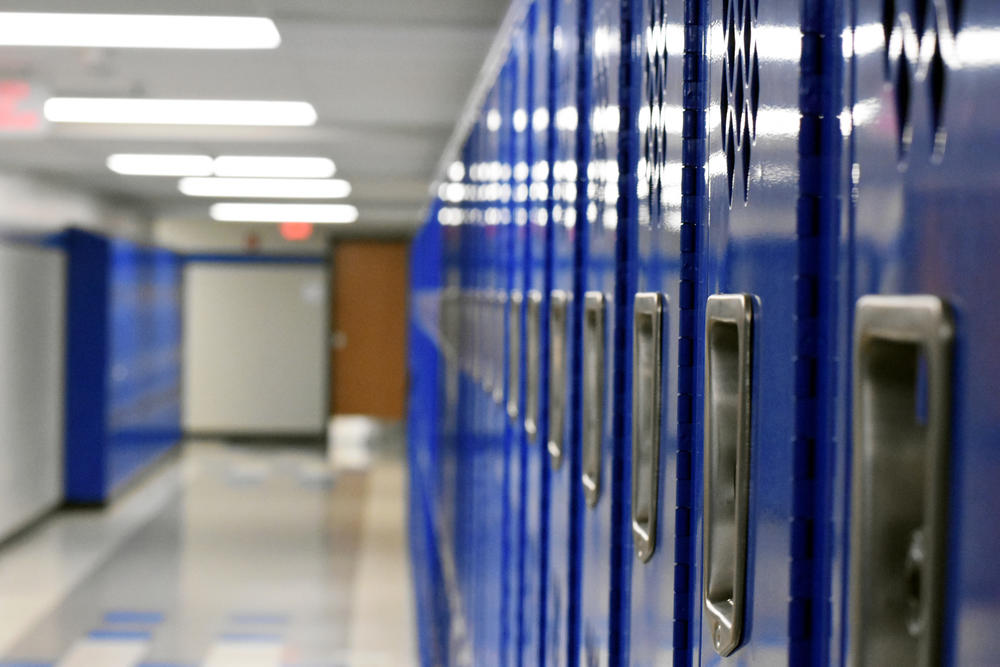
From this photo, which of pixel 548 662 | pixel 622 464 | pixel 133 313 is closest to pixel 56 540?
pixel 133 313

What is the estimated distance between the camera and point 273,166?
949cm

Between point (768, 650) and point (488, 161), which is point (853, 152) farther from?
point (488, 161)

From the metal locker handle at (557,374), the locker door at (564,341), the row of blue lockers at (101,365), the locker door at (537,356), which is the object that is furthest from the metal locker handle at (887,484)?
the row of blue lockers at (101,365)

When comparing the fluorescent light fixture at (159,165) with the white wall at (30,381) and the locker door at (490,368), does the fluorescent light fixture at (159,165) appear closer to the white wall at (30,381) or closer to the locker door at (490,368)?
the white wall at (30,381)

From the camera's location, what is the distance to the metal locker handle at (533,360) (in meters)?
2.03

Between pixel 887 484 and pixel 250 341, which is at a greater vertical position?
pixel 887 484

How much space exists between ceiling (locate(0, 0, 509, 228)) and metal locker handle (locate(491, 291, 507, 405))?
1.92m

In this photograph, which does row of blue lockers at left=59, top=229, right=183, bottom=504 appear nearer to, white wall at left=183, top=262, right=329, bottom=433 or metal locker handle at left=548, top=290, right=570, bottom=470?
white wall at left=183, top=262, right=329, bottom=433

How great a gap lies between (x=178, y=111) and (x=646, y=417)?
630cm

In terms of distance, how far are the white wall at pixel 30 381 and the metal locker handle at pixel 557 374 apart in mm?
7438

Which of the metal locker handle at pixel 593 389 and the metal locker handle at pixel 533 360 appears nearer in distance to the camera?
the metal locker handle at pixel 593 389

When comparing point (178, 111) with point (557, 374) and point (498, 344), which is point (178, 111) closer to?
point (498, 344)

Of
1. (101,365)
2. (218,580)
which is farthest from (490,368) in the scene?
(101,365)

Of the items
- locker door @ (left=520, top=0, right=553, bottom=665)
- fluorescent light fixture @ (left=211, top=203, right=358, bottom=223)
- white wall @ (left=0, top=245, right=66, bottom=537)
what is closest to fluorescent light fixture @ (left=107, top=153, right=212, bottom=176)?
white wall @ (left=0, top=245, right=66, bottom=537)
